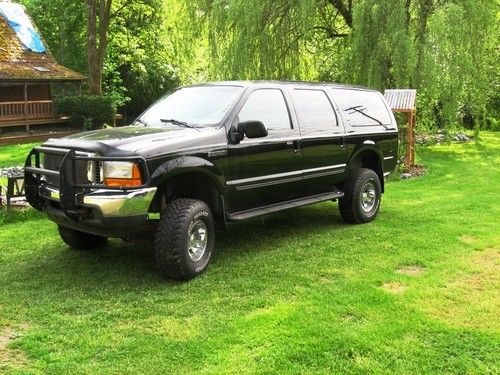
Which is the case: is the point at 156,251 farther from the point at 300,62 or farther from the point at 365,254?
the point at 300,62

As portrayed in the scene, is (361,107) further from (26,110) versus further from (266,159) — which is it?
(26,110)

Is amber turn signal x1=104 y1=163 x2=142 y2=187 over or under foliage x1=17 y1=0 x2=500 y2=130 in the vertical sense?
under

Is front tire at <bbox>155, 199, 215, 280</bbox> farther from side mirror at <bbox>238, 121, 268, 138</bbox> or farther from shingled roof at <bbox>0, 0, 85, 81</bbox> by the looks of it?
shingled roof at <bbox>0, 0, 85, 81</bbox>

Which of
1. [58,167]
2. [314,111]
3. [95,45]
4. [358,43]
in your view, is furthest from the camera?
[95,45]

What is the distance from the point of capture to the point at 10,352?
3932mm

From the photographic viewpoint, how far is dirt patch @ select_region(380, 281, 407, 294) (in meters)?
5.04

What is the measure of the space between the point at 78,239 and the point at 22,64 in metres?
22.4

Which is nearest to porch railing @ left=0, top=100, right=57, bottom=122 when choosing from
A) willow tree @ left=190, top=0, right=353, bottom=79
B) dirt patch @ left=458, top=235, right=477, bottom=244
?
willow tree @ left=190, top=0, right=353, bottom=79

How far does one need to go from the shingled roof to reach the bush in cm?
119

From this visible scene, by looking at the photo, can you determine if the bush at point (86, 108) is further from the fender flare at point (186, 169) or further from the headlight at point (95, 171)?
the headlight at point (95, 171)

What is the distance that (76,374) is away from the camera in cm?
362

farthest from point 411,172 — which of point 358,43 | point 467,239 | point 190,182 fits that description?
point 190,182

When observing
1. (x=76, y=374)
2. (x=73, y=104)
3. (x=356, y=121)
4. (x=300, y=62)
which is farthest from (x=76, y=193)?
(x=73, y=104)

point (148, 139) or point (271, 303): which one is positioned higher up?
point (148, 139)
